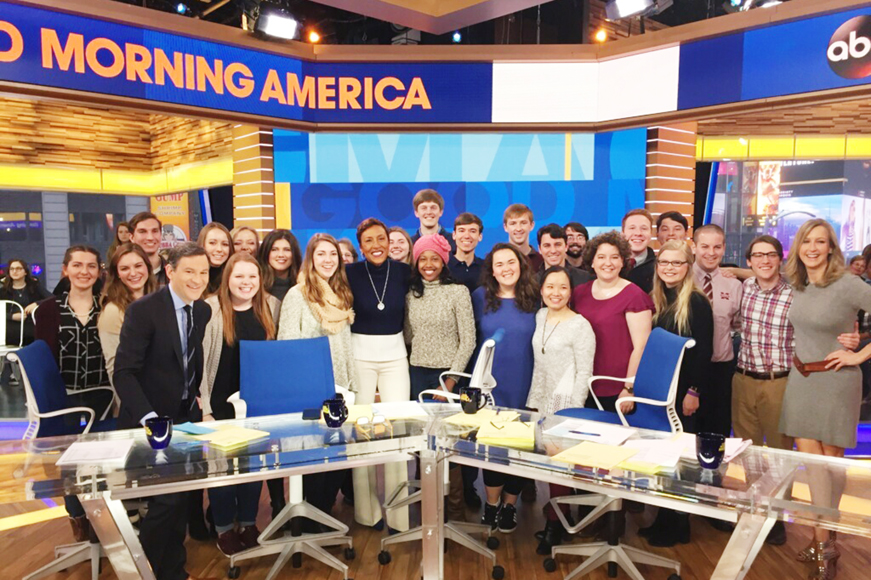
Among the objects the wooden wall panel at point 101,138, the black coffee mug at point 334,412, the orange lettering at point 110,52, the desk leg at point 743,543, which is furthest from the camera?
the wooden wall panel at point 101,138

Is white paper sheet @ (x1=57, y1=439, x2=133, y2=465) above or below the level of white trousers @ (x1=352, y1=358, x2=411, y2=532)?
above

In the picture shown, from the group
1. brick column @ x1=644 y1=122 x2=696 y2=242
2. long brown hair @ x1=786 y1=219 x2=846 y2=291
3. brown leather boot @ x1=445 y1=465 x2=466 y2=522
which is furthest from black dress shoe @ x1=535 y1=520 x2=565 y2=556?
brick column @ x1=644 y1=122 x2=696 y2=242

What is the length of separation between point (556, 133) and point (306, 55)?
2576mm

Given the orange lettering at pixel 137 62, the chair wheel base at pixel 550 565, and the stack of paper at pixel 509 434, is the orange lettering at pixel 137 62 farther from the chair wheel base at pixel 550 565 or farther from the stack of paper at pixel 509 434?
the chair wheel base at pixel 550 565

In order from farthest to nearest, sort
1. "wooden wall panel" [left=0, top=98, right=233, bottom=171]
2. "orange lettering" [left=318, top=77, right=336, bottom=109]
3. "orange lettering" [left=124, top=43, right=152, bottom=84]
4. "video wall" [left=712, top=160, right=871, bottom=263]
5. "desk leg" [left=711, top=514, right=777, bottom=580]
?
"wooden wall panel" [left=0, top=98, right=233, bottom=171] → "video wall" [left=712, top=160, right=871, bottom=263] → "orange lettering" [left=318, top=77, right=336, bottom=109] → "orange lettering" [left=124, top=43, right=152, bottom=84] → "desk leg" [left=711, top=514, right=777, bottom=580]

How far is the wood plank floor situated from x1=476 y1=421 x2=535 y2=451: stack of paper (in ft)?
3.09

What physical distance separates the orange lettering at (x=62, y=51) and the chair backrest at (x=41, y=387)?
2.76 m

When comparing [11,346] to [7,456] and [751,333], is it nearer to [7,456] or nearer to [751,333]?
[7,456]

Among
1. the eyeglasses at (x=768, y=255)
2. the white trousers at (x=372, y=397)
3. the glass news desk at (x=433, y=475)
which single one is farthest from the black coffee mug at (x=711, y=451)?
the white trousers at (x=372, y=397)

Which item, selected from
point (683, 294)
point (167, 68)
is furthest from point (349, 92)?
point (683, 294)

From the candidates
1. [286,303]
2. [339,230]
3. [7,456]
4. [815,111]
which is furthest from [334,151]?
[815,111]

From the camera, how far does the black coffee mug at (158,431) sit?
7.20 ft

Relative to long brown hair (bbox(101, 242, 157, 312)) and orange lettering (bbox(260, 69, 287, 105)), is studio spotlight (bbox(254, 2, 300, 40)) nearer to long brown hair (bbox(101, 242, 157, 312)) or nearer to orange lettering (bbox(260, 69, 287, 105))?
orange lettering (bbox(260, 69, 287, 105))

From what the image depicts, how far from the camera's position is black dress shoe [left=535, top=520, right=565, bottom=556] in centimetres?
320
